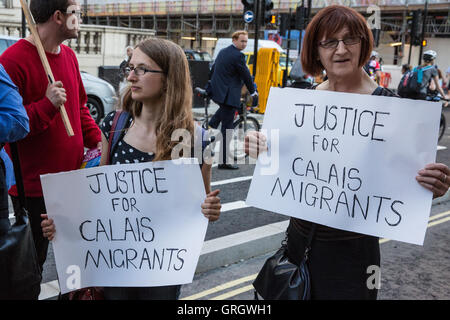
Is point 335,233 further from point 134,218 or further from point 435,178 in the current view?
point 134,218

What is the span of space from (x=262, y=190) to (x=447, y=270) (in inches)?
116

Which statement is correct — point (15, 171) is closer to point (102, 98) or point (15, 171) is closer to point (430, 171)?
point (430, 171)

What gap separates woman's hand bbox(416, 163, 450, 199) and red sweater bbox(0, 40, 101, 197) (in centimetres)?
163

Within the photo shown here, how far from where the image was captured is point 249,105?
8453 mm

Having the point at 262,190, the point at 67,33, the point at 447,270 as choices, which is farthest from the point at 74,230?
the point at 447,270

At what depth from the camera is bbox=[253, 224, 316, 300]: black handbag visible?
204cm

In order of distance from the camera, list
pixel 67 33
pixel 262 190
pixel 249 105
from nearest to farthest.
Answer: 1. pixel 262 190
2. pixel 67 33
3. pixel 249 105

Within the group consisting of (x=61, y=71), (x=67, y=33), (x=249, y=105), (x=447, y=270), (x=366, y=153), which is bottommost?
(x=447, y=270)

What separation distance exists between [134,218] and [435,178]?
1.19m

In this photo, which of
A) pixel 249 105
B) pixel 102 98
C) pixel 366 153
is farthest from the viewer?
pixel 102 98

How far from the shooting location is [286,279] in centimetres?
208

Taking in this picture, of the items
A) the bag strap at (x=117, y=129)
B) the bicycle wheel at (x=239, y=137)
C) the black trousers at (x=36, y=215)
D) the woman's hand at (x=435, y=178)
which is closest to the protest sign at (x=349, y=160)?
the woman's hand at (x=435, y=178)

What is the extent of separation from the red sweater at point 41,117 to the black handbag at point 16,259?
512 mm

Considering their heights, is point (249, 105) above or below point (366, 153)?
below
